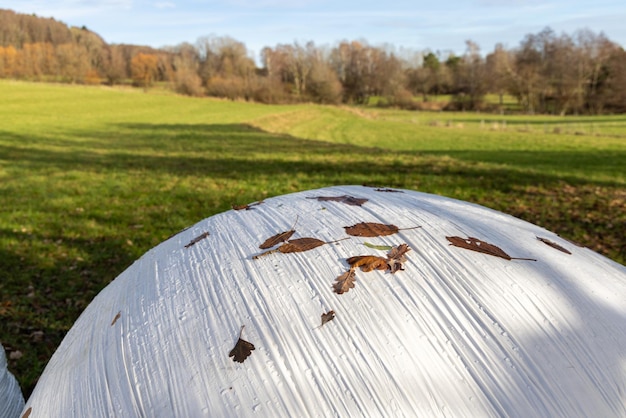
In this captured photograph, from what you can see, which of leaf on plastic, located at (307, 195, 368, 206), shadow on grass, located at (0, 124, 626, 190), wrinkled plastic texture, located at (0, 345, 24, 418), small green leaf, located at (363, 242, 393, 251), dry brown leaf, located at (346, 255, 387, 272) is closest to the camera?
dry brown leaf, located at (346, 255, 387, 272)

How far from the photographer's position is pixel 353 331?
1.17 m

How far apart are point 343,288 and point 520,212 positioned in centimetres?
878

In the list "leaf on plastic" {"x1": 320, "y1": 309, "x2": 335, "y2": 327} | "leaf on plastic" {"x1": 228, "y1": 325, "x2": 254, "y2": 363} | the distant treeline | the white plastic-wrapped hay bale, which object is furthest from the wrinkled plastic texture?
the distant treeline

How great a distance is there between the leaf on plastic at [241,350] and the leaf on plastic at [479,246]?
762 millimetres

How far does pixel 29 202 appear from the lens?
991 cm

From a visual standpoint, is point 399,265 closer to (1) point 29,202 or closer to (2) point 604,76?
(1) point 29,202

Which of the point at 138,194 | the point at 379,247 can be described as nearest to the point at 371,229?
the point at 379,247

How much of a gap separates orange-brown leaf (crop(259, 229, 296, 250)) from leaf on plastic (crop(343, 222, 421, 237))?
0.20m

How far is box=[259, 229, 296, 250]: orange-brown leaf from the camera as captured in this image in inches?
60.2

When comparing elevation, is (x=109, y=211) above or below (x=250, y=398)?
below

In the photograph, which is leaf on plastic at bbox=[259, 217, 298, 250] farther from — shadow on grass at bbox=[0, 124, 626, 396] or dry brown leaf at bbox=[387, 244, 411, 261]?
shadow on grass at bbox=[0, 124, 626, 396]

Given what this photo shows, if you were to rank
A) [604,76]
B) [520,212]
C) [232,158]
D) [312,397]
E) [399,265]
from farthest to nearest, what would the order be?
[604,76] < [232,158] < [520,212] < [399,265] < [312,397]

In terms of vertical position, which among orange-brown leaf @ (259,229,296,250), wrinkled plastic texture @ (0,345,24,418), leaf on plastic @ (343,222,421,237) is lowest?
wrinkled plastic texture @ (0,345,24,418)

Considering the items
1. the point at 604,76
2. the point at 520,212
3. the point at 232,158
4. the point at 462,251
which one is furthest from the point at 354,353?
the point at 604,76
